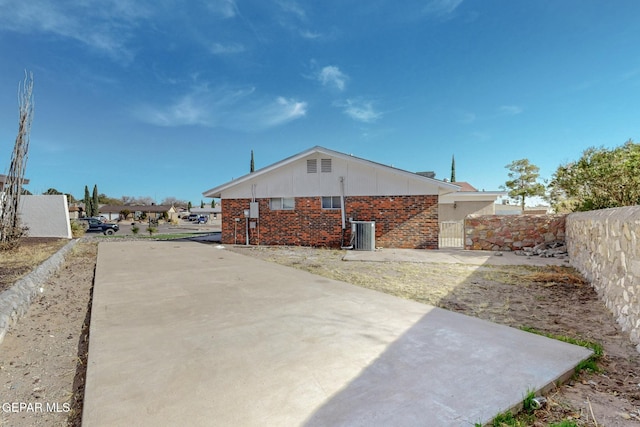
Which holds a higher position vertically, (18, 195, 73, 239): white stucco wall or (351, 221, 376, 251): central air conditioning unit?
(18, 195, 73, 239): white stucco wall

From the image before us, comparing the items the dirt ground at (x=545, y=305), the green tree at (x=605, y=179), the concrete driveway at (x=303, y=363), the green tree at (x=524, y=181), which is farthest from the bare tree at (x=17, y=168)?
the green tree at (x=524, y=181)

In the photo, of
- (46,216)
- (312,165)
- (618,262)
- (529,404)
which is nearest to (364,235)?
(312,165)

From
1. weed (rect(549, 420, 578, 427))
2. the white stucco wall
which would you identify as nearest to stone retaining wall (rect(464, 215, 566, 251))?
weed (rect(549, 420, 578, 427))

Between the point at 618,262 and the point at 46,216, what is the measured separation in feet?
76.3

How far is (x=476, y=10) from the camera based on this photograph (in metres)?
10.2

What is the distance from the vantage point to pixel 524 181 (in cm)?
2970

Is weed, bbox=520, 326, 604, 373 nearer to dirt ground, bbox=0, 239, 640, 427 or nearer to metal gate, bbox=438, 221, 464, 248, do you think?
dirt ground, bbox=0, 239, 640, 427

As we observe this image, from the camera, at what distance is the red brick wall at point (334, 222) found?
12766mm

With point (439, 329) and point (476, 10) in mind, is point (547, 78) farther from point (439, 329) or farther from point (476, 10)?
point (439, 329)

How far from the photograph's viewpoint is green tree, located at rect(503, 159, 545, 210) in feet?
94.7

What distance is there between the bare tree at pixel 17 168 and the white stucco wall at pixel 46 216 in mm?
7778

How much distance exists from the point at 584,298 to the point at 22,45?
16184 millimetres

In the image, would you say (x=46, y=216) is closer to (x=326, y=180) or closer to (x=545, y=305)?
(x=326, y=180)

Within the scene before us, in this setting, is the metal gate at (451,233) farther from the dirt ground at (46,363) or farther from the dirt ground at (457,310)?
the dirt ground at (46,363)
